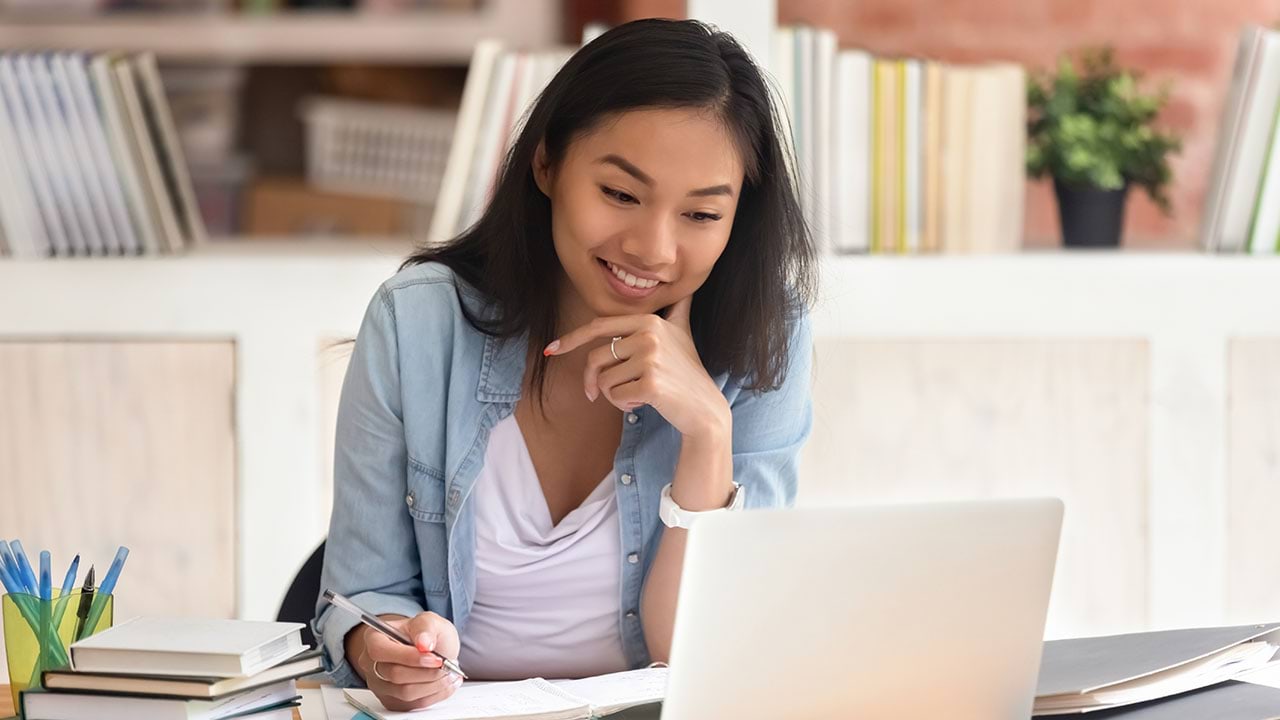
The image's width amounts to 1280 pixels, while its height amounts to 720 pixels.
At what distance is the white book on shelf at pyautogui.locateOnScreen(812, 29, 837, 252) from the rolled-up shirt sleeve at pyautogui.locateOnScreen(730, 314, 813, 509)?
77cm

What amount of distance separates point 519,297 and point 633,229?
177mm

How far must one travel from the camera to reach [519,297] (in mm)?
1429

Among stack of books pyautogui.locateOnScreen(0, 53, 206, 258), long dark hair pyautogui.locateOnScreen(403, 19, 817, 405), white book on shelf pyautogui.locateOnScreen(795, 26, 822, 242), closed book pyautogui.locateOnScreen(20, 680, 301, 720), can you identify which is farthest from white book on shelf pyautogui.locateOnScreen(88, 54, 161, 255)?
closed book pyautogui.locateOnScreen(20, 680, 301, 720)

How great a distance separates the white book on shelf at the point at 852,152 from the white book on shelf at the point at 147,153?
1.02 meters

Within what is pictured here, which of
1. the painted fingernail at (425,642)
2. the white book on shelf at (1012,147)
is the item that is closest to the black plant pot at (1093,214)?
the white book on shelf at (1012,147)

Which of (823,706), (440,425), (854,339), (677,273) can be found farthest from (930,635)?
(854,339)

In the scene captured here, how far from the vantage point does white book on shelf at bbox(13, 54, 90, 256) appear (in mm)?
2172

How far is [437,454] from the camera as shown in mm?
1387

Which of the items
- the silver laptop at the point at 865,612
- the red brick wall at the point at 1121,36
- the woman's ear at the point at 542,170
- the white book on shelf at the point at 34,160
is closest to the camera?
the silver laptop at the point at 865,612

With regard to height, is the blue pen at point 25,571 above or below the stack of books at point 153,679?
above

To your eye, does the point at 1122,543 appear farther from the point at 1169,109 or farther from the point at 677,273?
the point at 677,273

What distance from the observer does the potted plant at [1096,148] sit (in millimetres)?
2289

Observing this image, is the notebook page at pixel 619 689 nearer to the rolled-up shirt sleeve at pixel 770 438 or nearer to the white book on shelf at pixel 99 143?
the rolled-up shirt sleeve at pixel 770 438

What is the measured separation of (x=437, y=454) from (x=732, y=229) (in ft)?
1.21
